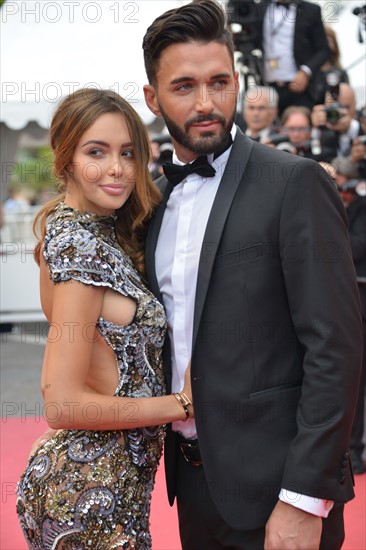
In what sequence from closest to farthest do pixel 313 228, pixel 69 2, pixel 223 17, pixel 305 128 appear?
1. pixel 313 228
2. pixel 223 17
3. pixel 305 128
4. pixel 69 2

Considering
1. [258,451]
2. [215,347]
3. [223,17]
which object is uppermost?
[223,17]

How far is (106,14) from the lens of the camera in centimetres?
813

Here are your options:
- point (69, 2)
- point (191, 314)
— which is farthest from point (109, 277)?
point (69, 2)

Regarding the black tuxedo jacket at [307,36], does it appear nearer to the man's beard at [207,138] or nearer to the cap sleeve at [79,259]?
the man's beard at [207,138]

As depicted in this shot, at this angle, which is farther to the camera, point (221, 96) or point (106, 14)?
point (106, 14)

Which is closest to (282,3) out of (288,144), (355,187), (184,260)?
(288,144)

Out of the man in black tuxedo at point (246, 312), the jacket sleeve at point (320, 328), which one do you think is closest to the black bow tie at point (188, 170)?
the man in black tuxedo at point (246, 312)

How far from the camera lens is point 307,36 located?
5.91m

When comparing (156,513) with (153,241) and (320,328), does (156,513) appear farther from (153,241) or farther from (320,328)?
(320,328)

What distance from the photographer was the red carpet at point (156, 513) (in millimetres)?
3375

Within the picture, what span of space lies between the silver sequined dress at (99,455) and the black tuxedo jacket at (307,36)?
169 inches

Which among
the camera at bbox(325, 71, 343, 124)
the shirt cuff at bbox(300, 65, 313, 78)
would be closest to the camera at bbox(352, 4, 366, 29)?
the camera at bbox(325, 71, 343, 124)

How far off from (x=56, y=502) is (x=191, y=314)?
55cm

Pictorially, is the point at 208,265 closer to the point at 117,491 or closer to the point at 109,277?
the point at 109,277
